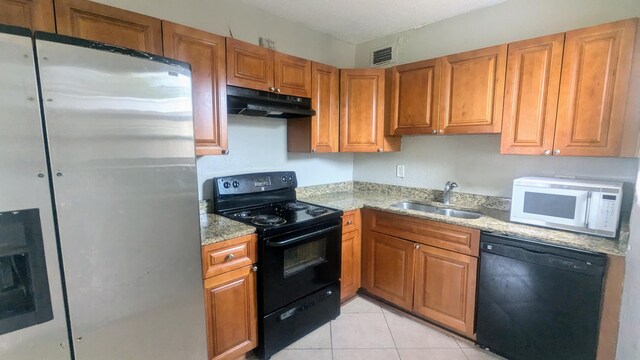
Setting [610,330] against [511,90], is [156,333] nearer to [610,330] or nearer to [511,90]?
[610,330]

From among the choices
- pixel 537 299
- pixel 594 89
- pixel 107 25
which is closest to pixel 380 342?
pixel 537 299

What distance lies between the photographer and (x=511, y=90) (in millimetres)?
1999

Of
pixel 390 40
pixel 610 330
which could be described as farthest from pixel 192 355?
pixel 390 40

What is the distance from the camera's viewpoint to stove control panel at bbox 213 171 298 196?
86.0 inches

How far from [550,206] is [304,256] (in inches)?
65.0

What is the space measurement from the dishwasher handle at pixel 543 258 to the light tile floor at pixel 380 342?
749 millimetres

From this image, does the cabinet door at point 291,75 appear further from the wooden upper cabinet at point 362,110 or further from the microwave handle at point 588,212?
the microwave handle at point 588,212

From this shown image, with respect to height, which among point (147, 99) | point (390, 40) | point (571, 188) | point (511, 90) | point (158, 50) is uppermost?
point (390, 40)

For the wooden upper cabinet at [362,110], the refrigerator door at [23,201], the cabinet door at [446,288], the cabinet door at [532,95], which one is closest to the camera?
the refrigerator door at [23,201]

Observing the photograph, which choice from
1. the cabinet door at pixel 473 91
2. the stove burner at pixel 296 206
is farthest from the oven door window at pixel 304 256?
the cabinet door at pixel 473 91

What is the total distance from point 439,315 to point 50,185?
2.43 meters

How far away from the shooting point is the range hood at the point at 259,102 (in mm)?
1969

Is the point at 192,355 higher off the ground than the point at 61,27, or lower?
lower

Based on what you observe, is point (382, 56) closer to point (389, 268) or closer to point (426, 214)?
point (426, 214)
